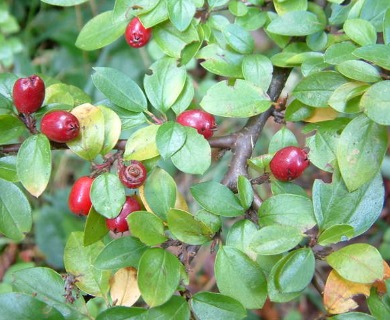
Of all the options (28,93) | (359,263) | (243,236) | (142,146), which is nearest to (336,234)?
(359,263)

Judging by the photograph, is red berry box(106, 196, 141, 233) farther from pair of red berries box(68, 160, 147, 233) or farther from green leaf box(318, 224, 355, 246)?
green leaf box(318, 224, 355, 246)

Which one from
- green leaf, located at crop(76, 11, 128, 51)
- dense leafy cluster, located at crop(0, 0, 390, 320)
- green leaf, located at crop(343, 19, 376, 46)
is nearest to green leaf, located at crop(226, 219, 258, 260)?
dense leafy cluster, located at crop(0, 0, 390, 320)

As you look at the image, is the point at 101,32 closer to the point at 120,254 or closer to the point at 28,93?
the point at 28,93

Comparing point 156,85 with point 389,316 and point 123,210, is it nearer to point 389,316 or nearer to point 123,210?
point 123,210

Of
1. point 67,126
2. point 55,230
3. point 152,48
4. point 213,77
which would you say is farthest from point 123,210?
point 213,77

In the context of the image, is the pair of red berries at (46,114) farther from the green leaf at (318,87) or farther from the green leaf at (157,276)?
the green leaf at (318,87)
